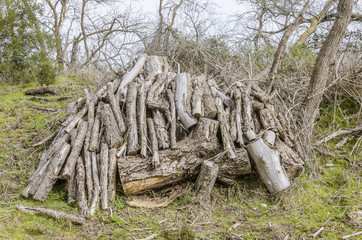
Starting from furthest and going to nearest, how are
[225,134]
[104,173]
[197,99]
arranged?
[197,99]
[225,134]
[104,173]

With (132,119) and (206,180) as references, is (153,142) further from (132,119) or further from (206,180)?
(206,180)

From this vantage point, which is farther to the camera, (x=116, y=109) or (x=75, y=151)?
(x=116, y=109)

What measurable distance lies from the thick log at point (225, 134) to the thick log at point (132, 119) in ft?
4.22

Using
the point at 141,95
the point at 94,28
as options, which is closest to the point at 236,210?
the point at 141,95

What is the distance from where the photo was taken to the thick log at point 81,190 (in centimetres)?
369

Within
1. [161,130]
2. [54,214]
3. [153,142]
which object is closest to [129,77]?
[161,130]

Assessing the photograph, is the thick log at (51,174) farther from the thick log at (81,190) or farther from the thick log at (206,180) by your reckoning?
the thick log at (206,180)

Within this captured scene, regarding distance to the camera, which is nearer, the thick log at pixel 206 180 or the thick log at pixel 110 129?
the thick log at pixel 206 180

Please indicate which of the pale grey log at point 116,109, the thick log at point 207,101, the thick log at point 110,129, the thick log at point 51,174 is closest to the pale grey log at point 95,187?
the thick log at point 110,129

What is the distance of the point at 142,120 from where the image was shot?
466cm

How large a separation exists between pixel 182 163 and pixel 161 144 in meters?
0.42

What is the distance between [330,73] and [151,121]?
4140mm

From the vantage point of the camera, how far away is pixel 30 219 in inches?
135

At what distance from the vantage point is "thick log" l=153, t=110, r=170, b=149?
442 cm
